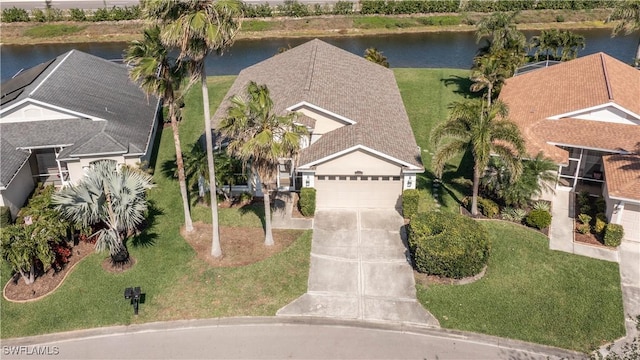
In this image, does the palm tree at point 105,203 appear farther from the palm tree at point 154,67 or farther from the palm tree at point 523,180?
the palm tree at point 523,180

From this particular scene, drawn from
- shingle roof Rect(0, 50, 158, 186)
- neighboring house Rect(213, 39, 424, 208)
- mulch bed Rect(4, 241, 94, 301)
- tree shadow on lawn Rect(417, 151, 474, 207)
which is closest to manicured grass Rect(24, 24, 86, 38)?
shingle roof Rect(0, 50, 158, 186)

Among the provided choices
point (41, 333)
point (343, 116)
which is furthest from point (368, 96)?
point (41, 333)

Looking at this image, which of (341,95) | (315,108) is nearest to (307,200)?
(315,108)

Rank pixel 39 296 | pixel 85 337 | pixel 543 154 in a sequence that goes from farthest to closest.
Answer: pixel 543 154, pixel 39 296, pixel 85 337

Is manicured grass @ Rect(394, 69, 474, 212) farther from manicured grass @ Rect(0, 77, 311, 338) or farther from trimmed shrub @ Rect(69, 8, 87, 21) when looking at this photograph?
Answer: trimmed shrub @ Rect(69, 8, 87, 21)

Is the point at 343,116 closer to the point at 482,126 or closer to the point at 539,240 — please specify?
the point at 482,126
